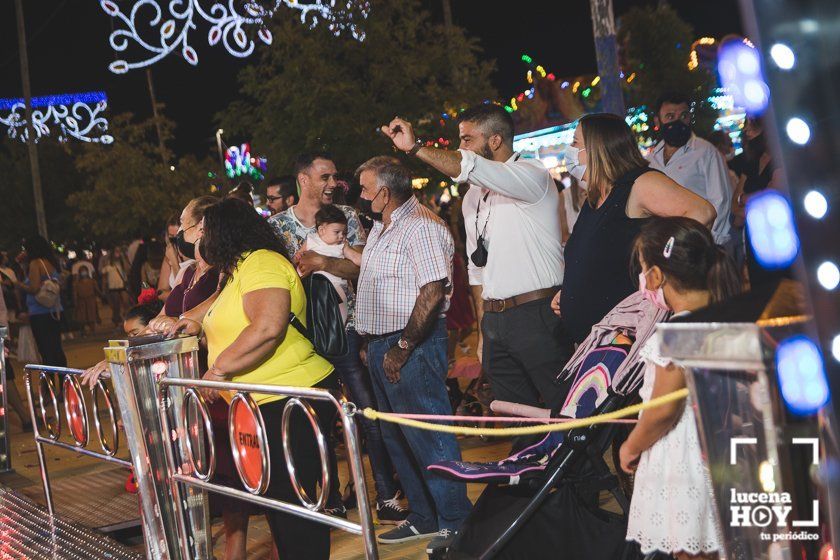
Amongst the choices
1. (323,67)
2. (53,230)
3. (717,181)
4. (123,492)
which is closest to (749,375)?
(717,181)

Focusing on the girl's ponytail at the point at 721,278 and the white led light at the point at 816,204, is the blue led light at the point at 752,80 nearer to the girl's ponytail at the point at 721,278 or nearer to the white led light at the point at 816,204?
the white led light at the point at 816,204

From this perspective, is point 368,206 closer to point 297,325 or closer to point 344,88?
point 297,325

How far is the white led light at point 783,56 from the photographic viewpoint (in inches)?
64.8

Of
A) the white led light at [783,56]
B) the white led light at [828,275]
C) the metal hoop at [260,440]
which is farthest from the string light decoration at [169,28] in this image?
the white led light at [828,275]

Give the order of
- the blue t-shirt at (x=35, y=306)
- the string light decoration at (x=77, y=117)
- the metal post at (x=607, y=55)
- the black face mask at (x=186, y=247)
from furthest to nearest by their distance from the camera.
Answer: the string light decoration at (x=77, y=117) → the blue t-shirt at (x=35, y=306) → the metal post at (x=607, y=55) → the black face mask at (x=186, y=247)

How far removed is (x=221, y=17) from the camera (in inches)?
544

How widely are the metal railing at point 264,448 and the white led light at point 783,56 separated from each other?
79.6 inches

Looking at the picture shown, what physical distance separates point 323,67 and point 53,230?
3711 centimetres

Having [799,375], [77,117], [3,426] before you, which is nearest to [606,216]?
[799,375]

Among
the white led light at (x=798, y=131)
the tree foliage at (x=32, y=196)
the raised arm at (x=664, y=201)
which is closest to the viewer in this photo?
the white led light at (x=798, y=131)

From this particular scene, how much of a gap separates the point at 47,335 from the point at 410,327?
8298 mm

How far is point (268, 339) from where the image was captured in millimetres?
4461

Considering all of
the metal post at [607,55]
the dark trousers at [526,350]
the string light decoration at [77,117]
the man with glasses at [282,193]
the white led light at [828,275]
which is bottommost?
the dark trousers at [526,350]

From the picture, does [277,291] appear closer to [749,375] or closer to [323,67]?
[749,375]
